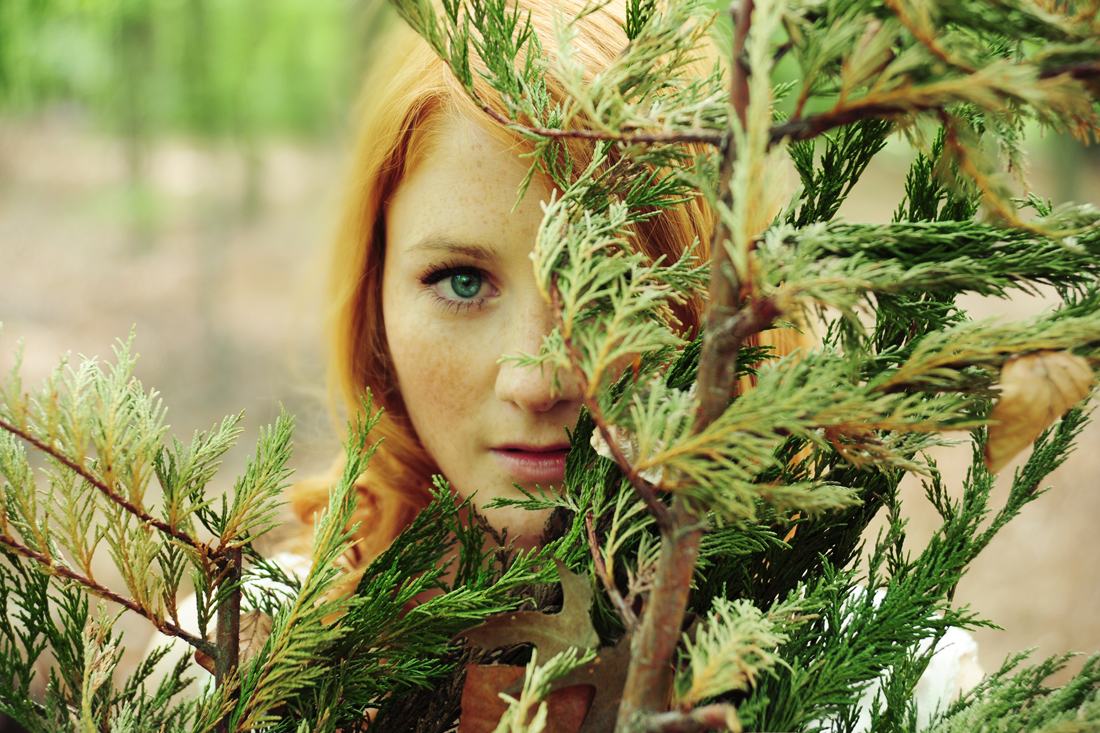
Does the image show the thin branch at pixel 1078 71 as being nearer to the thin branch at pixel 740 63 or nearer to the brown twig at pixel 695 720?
the thin branch at pixel 740 63

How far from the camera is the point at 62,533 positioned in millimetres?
472

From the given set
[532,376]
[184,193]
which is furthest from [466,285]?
[184,193]

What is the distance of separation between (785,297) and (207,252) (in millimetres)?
5123

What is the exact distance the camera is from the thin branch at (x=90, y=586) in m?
0.45

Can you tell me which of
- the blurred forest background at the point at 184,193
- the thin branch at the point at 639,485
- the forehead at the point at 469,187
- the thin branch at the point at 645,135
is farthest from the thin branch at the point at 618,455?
the blurred forest background at the point at 184,193

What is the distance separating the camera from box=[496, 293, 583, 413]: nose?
678mm

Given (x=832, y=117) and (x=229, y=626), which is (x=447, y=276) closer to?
(x=229, y=626)

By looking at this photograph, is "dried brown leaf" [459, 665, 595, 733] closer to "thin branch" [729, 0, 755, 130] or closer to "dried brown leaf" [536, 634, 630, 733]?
"dried brown leaf" [536, 634, 630, 733]

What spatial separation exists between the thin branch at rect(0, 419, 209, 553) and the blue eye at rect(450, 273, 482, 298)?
389mm

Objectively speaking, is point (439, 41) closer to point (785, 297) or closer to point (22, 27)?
point (785, 297)

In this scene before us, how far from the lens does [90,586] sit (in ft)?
1.51

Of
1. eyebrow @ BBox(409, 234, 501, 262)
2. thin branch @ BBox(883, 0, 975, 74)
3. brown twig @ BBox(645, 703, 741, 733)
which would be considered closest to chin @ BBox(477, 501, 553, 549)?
eyebrow @ BBox(409, 234, 501, 262)

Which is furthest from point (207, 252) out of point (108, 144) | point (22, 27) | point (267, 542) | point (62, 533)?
point (62, 533)

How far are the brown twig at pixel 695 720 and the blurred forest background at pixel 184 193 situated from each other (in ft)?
9.32
